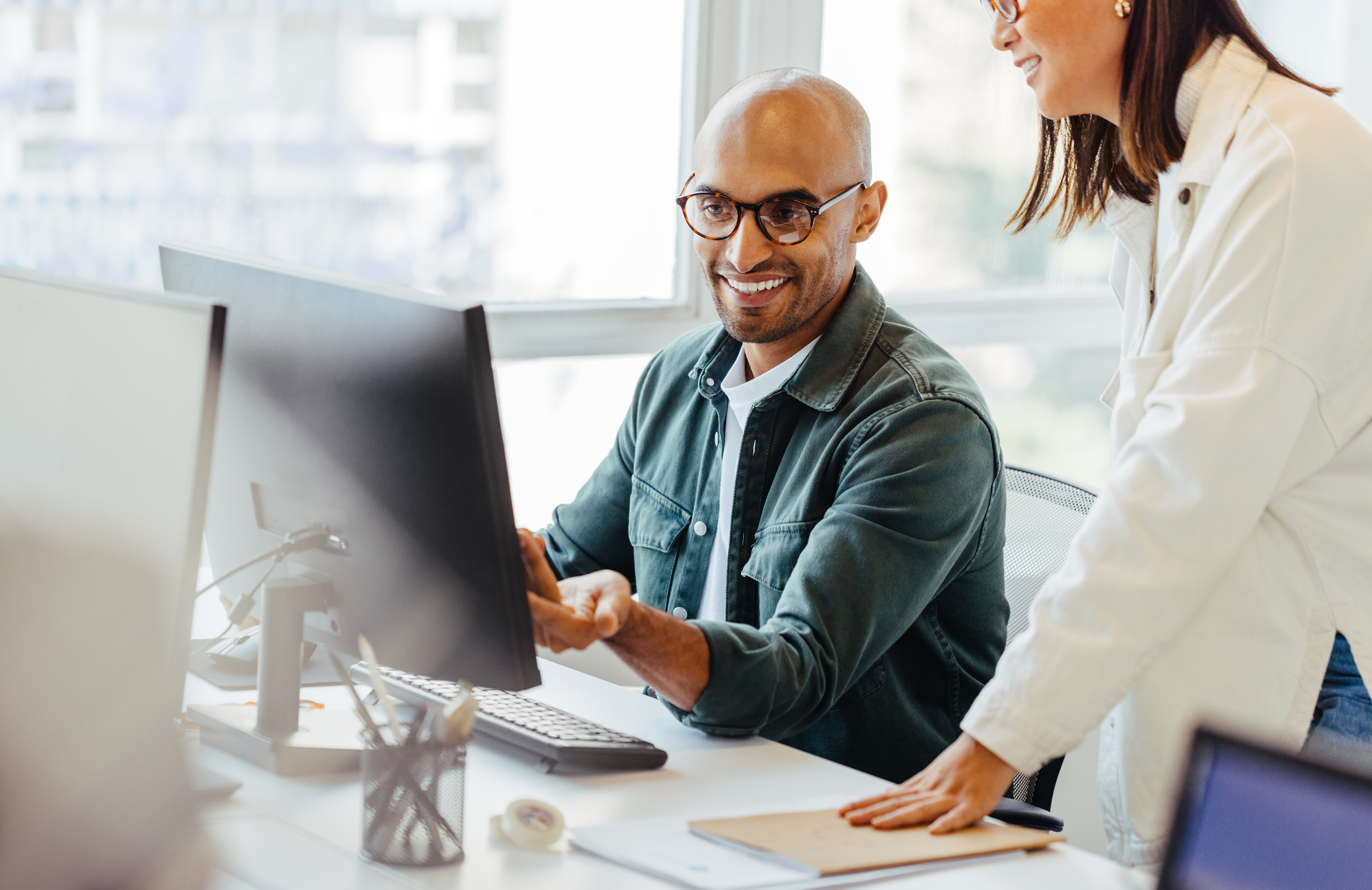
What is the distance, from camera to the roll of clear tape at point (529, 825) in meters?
1.11

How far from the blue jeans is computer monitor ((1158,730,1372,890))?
0.70 metres

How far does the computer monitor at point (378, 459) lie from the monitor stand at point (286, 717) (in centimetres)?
2

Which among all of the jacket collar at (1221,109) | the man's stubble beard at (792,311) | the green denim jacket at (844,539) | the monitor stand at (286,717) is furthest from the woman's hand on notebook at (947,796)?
the man's stubble beard at (792,311)

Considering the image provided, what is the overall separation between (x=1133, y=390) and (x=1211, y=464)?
0.53ft

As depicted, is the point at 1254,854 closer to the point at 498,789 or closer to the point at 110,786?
the point at 110,786

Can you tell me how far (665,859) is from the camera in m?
1.09

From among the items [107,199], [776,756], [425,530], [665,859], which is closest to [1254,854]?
[665,859]

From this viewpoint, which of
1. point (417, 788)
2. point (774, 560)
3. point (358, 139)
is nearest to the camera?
point (417, 788)

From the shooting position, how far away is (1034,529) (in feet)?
5.96

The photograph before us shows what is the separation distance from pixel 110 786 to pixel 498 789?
1.91 feet

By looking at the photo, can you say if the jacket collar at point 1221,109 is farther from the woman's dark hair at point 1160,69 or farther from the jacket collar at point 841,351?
the jacket collar at point 841,351

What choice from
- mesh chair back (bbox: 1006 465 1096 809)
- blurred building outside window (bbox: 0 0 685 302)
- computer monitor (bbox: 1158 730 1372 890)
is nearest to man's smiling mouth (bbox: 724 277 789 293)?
mesh chair back (bbox: 1006 465 1096 809)

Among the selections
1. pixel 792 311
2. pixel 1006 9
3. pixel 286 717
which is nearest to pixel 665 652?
pixel 286 717

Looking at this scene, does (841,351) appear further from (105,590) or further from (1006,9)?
(105,590)
